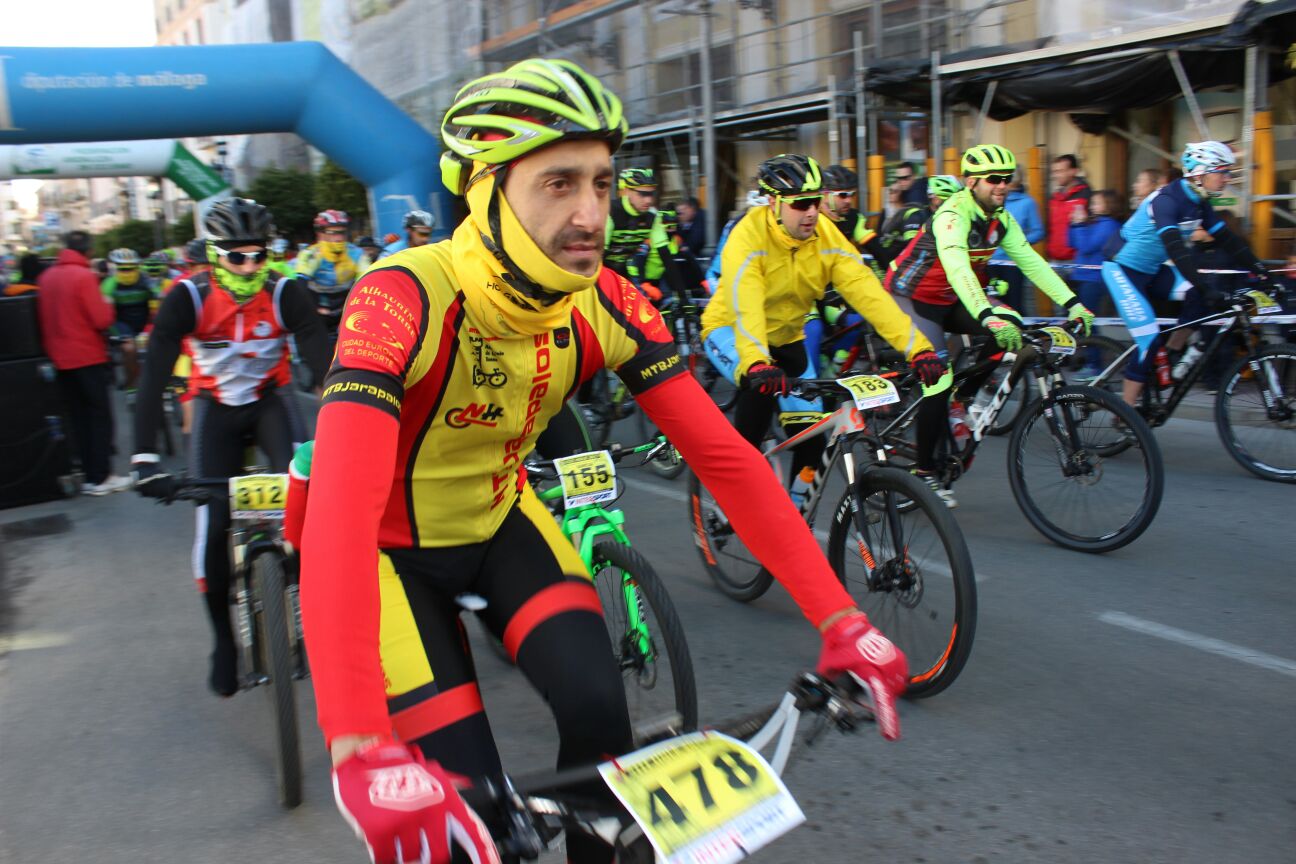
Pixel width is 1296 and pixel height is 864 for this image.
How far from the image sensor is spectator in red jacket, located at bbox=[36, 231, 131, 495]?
367 inches

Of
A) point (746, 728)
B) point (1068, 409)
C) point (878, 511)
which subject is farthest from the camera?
point (1068, 409)

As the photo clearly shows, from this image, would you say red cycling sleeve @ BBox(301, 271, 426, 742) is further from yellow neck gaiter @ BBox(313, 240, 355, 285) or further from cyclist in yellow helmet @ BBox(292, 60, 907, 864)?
yellow neck gaiter @ BBox(313, 240, 355, 285)

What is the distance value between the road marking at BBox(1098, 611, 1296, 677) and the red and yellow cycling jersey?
3.13m

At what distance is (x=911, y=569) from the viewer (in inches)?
163

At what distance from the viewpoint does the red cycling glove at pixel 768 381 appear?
465 centimetres

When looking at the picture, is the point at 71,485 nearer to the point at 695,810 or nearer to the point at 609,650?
the point at 609,650

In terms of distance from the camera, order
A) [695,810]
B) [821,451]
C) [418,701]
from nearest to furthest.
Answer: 1. [695,810]
2. [418,701]
3. [821,451]

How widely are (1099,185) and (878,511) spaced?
10.8m

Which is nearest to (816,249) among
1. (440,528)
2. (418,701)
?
(440,528)

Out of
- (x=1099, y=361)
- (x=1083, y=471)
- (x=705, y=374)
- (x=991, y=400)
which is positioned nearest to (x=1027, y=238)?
(x=1099, y=361)

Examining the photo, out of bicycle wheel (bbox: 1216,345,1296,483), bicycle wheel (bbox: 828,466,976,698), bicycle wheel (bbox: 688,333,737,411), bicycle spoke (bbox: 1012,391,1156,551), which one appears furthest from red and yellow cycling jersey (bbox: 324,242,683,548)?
bicycle wheel (bbox: 688,333,737,411)

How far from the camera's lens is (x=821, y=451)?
5094mm

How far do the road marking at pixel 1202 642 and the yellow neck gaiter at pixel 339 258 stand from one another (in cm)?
1104

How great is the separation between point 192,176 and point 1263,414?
73.2ft
